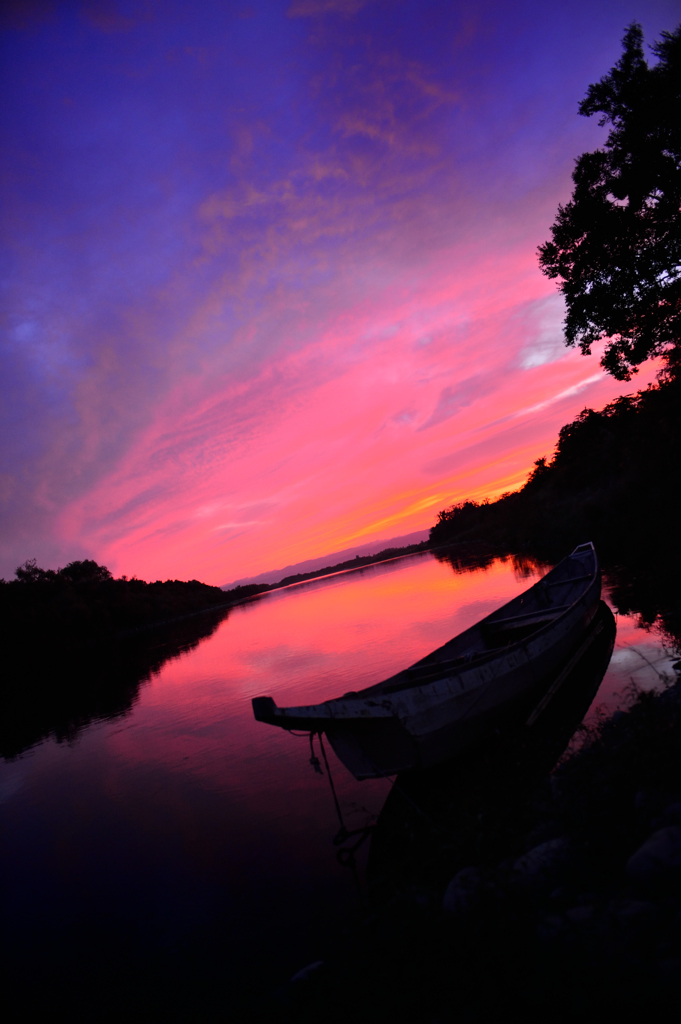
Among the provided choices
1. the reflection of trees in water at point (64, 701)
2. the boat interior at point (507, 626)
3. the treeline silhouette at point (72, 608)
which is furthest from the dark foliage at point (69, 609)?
the boat interior at point (507, 626)

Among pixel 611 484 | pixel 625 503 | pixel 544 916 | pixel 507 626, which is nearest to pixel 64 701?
pixel 507 626

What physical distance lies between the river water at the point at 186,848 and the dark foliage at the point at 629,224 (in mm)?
13786

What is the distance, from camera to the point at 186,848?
8875 mm

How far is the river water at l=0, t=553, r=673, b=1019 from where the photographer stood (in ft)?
19.5

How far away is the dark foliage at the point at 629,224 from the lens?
62.0 ft

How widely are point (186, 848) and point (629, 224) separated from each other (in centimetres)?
2690

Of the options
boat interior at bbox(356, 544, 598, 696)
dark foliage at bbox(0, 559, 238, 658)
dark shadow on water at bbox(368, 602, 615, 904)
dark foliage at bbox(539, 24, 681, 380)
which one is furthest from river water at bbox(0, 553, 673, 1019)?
dark foliage at bbox(0, 559, 238, 658)

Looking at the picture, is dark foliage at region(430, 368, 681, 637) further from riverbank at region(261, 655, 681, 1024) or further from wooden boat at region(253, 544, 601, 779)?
riverbank at region(261, 655, 681, 1024)

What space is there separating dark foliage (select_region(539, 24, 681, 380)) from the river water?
543 inches

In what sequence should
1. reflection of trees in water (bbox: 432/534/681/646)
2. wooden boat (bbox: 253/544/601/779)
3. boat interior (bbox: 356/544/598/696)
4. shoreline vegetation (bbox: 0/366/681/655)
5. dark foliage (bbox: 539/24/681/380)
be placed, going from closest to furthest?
wooden boat (bbox: 253/544/601/779) < boat interior (bbox: 356/544/598/696) < reflection of trees in water (bbox: 432/534/681/646) < dark foliage (bbox: 539/24/681/380) < shoreline vegetation (bbox: 0/366/681/655)

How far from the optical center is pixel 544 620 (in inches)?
541

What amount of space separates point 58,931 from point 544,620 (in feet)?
41.7

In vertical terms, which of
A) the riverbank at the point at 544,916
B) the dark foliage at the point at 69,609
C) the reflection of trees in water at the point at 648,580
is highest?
the dark foliage at the point at 69,609

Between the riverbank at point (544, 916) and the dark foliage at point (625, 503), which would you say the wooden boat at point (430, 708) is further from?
the dark foliage at point (625, 503)
